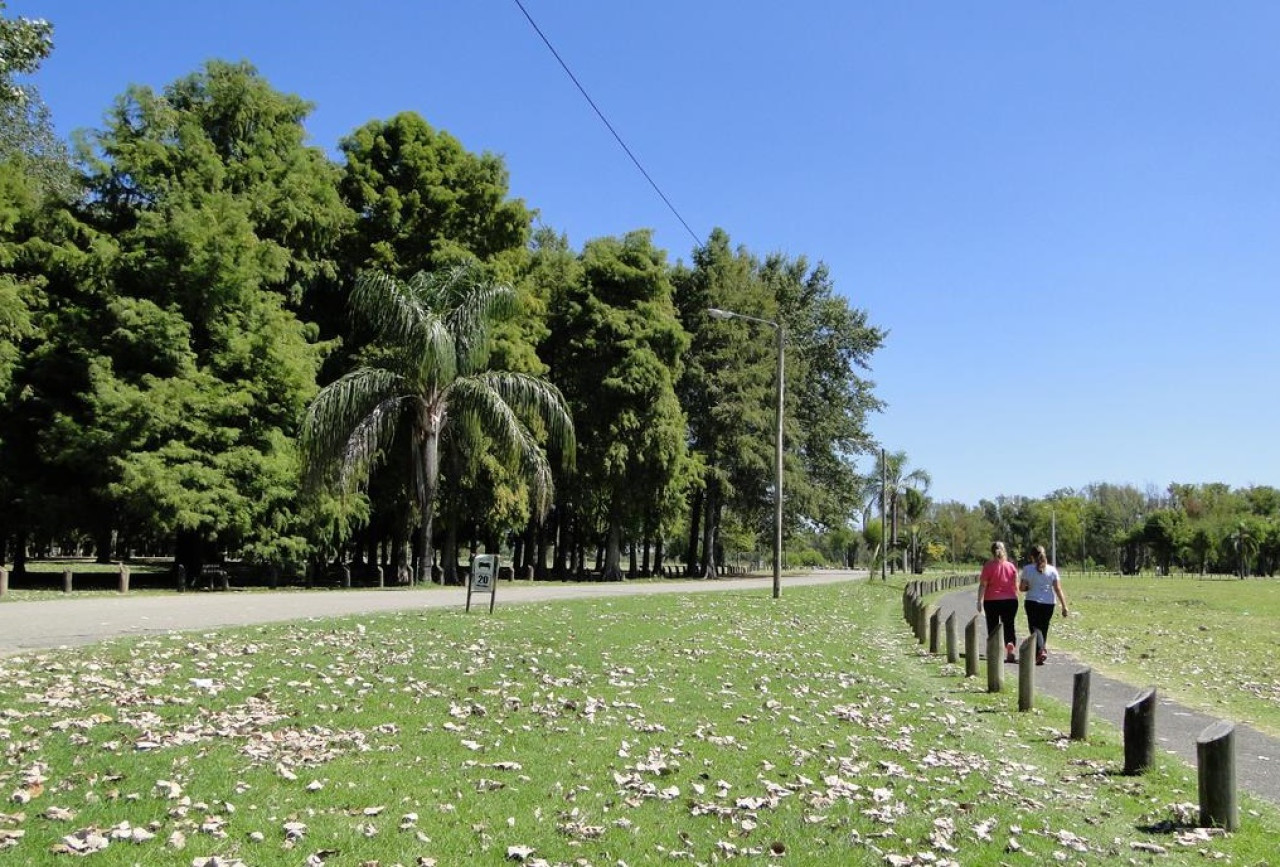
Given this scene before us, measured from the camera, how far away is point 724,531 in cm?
7925

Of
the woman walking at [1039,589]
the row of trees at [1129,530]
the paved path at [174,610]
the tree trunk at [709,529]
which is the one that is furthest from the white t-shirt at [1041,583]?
the row of trees at [1129,530]

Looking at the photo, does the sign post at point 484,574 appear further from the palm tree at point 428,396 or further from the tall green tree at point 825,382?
the tall green tree at point 825,382

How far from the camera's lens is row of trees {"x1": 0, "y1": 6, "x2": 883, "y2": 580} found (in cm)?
3022

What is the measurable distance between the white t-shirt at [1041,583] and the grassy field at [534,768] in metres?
3.21

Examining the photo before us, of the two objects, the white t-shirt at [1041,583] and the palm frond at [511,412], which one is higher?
the palm frond at [511,412]

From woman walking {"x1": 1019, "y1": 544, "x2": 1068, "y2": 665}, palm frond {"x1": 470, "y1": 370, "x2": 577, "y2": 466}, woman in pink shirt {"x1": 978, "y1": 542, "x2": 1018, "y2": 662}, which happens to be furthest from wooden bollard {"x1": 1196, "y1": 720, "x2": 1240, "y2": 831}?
palm frond {"x1": 470, "y1": 370, "x2": 577, "y2": 466}

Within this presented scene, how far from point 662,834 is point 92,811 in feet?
11.2

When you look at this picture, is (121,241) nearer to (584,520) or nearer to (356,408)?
(356,408)

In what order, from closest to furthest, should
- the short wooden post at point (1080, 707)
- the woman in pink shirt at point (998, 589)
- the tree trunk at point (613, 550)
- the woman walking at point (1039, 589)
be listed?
the short wooden post at point (1080, 707)
the woman walking at point (1039, 589)
the woman in pink shirt at point (998, 589)
the tree trunk at point (613, 550)

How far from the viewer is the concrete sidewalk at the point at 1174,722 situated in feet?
30.6

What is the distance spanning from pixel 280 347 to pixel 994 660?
85.2 feet

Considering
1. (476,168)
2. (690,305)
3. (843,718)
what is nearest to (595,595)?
(843,718)

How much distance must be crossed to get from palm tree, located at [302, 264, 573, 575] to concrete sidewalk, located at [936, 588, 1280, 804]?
19.3m

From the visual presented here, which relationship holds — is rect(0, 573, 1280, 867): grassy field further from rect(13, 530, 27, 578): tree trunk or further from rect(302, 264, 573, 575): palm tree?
rect(13, 530, 27, 578): tree trunk
